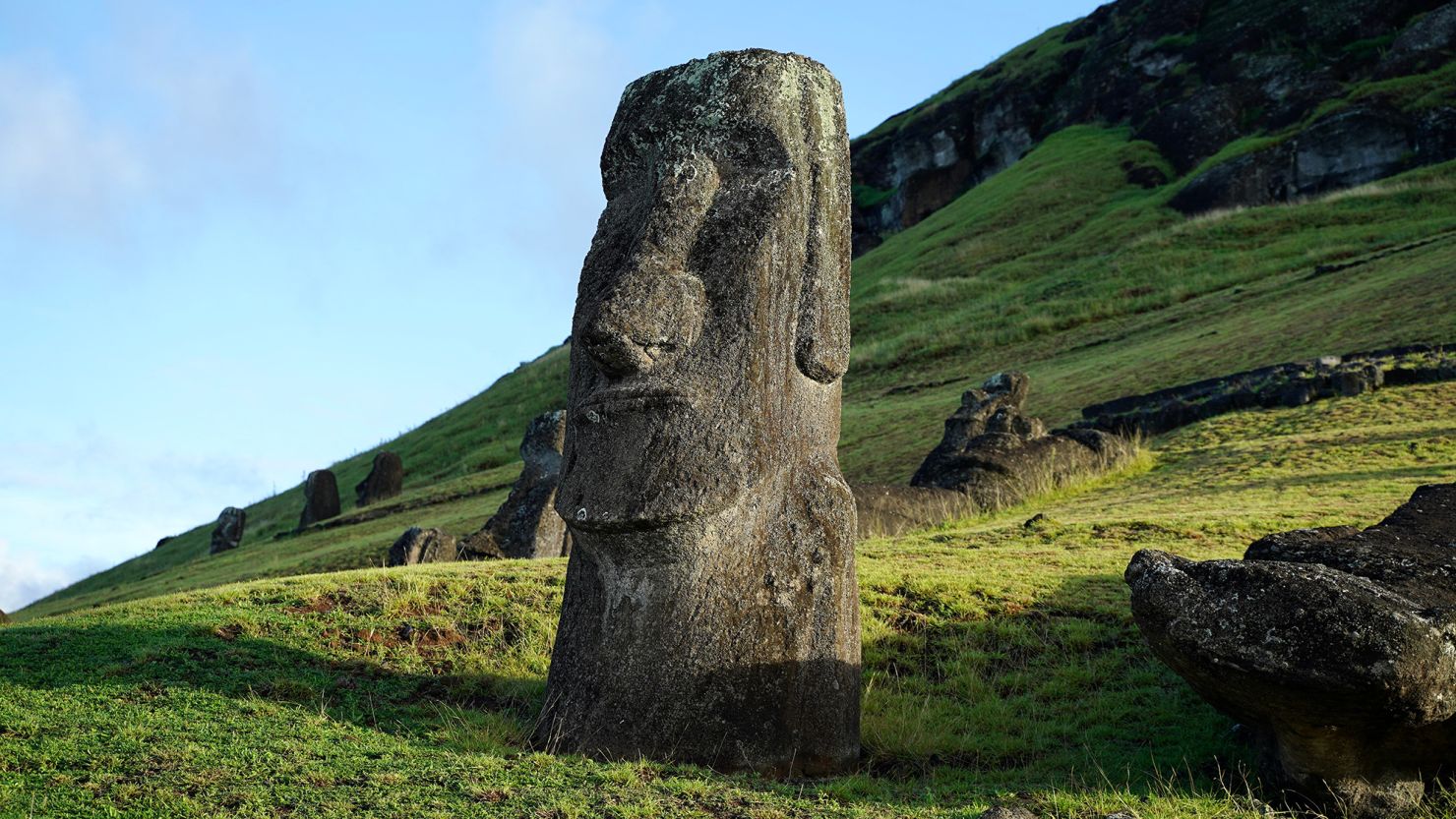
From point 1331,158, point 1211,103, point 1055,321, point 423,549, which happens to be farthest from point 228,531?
point 1211,103

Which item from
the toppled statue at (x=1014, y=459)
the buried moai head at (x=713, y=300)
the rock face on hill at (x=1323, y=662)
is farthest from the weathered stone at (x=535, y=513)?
the rock face on hill at (x=1323, y=662)

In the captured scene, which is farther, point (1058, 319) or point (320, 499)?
point (1058, 319)

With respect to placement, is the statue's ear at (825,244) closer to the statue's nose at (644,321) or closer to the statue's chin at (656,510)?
the statue's nose at (644,321)

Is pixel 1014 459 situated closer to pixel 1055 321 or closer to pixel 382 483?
pixel 1055 321

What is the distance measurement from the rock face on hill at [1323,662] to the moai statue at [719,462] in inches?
80.8

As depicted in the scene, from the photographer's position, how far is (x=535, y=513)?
2134 cm

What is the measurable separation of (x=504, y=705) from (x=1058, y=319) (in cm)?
4021

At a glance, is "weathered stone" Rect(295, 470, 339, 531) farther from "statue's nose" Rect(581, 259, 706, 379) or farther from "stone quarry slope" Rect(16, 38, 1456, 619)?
"statue's nose" Rect(581, 259, 706, 379)

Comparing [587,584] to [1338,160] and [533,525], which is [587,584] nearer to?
[533,525]

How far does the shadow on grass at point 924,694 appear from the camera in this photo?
8.12m

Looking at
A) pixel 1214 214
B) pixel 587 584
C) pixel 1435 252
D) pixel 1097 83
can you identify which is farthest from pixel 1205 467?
pixel 1097 83

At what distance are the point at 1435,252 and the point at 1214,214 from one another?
22494 mm

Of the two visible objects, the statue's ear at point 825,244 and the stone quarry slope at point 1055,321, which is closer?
the statue's ear at point 825,244

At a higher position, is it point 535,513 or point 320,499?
point 320,499
